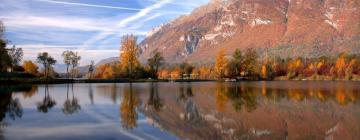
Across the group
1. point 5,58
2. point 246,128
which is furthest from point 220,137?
point 5,58

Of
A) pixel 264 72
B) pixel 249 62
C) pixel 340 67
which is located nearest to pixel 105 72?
pixel 249 62

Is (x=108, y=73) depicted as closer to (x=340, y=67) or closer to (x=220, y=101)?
(x=220, y=101)

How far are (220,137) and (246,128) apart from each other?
2.54m

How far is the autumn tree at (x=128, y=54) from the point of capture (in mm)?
112062

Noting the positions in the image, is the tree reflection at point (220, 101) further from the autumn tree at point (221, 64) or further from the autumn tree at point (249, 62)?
the autumn tree at point (249, 62)

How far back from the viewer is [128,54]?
112062 mm

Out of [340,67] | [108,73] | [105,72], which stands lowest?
[108,73]

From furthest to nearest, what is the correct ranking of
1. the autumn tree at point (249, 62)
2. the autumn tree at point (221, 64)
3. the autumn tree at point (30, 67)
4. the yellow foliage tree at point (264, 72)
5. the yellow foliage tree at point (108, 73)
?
the yellow foliage tree at point (264, 72) → the autumn tree at point (249, 62) → the autumn tree at point (221, 64) → the autumn tree at point (30, 67) → the yellow foliage tree at point (108, 73)

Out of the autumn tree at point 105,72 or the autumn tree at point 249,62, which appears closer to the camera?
the autumn tree at point 105,72

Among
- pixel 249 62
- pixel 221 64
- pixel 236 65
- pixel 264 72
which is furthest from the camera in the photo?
pixel 264 72

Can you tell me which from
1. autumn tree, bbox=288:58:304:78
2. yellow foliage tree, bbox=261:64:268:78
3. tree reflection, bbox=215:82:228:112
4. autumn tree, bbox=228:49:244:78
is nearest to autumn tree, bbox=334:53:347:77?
autumn tree, bbox=288:58:304:78

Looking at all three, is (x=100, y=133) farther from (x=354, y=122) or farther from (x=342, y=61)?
(x=342, y=61)

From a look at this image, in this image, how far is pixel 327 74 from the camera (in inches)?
6905

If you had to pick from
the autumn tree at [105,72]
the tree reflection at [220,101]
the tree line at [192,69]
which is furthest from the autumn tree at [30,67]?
the tree reflection at [220,101]
